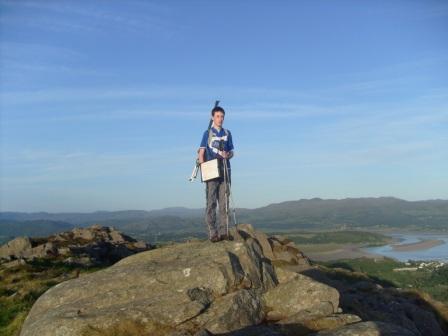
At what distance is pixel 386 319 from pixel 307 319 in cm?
742

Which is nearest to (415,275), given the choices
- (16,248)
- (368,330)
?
(16,248)

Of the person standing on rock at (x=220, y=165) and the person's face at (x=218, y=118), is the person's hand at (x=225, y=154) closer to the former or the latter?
the person standing on rock at (x=220, y=165)

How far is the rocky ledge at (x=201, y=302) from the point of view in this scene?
11234 millimetres

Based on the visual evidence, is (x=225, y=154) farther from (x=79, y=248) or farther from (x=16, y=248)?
(x=16, y=248)

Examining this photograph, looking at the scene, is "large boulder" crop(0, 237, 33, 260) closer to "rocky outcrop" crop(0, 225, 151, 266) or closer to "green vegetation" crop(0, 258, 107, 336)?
"rocky outcrop" crop(0, 225, 151, 266)

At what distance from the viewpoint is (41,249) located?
39000 millimetres

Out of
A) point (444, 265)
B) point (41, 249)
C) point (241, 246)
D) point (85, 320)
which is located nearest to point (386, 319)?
point (241, 246)

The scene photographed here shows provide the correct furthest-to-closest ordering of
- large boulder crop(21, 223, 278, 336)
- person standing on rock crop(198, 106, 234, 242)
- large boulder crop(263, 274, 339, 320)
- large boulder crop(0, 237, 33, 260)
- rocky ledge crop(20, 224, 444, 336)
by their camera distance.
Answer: large boulder crop(0, 237, 33, 260) → person standing on rock crop(198, 106, 234, 242) → large boulder crop(263, 274, 339, 320) → large boulder crop(21, 223, 278, 336) → rocky ledge crop(20, 224, 444, 336)

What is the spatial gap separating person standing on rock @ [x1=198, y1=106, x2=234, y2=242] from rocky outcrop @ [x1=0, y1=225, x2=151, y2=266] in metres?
19.3

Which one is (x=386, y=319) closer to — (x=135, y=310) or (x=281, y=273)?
(x=281, y=273)

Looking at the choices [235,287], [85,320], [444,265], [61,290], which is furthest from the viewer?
[444,265]

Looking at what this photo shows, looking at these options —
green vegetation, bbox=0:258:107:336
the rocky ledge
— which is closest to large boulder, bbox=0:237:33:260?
green vegetation, bbox=0:258:107:336

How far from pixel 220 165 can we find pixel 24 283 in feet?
53.3

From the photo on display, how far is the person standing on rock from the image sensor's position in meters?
16.9
